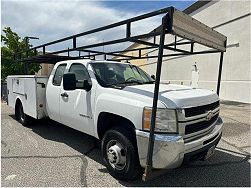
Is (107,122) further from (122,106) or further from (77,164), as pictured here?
(77,164)

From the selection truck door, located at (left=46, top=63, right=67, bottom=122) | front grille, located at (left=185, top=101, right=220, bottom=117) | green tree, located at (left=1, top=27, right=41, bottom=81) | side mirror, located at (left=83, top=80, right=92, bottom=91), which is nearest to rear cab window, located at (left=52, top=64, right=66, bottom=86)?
truck door, located at (left=46, top=63, right=67, bottom=122)

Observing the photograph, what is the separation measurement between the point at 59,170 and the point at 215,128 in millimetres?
2637

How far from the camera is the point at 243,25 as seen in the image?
1531 cm

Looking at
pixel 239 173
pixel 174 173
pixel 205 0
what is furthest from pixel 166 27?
pixel 205 0

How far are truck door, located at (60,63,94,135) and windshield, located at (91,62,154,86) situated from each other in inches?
9.4

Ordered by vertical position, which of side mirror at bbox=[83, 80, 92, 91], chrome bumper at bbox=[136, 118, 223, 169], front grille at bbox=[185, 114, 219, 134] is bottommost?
chrome bumper at bbox=[136, 118, 223, 169]

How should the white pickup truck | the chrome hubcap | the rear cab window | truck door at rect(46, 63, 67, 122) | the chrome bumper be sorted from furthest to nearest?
the rear cab window < truck door at rect(46, 63, 67, 122) < the chrome hubcap < the white pickup truck < the chrome bumper

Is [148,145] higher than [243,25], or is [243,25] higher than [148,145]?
[243,25]

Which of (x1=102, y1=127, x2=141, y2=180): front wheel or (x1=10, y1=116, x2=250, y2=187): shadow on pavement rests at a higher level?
(x1=102, y1=127, x2=141, y2=180): front wheel

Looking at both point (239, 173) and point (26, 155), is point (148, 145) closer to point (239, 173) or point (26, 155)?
point (239, 173)

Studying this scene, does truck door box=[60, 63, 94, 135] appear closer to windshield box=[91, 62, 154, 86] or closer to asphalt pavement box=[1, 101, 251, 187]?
windshield box=[91, 62, 154, 86]

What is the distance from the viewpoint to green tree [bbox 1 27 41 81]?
→ 54.7ft

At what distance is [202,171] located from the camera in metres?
4.12

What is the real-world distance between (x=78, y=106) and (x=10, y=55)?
47.5 ft
